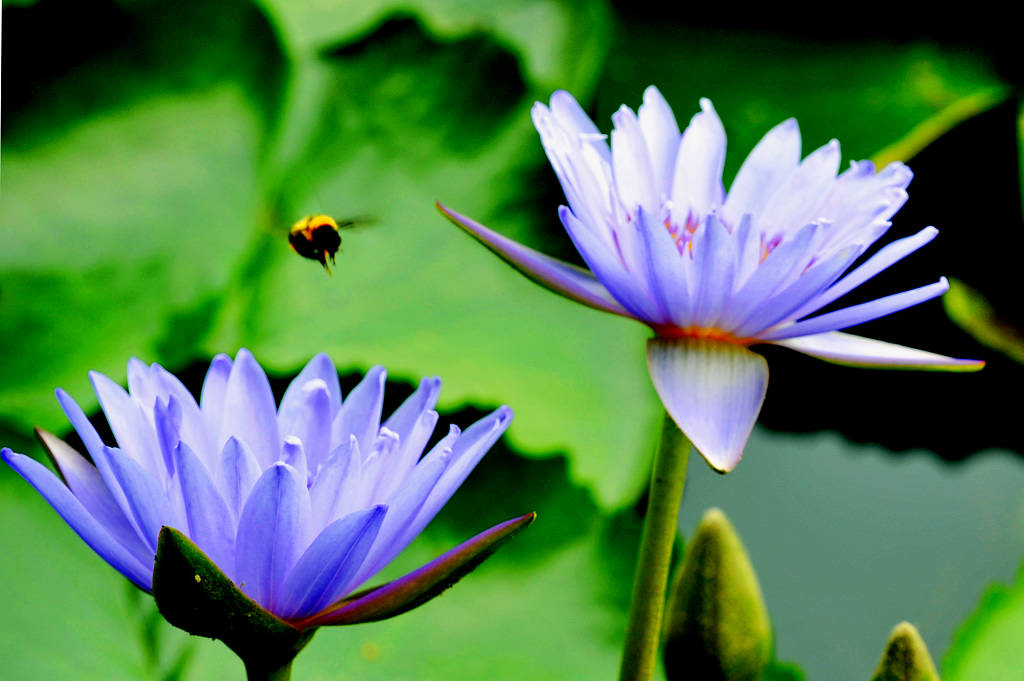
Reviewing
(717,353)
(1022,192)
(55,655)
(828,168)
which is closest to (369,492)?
(717,353)

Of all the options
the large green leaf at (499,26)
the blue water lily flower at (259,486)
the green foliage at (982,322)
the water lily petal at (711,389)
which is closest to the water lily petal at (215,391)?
the blue water lily flower at (259,486)

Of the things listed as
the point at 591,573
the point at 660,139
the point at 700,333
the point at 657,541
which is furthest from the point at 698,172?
the point at 591,573

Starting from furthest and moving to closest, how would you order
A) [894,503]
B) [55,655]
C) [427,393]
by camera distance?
[894,503]
[55,655]
[427,393]

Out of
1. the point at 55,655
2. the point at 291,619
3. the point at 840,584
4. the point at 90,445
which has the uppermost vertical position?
the point at 90,445

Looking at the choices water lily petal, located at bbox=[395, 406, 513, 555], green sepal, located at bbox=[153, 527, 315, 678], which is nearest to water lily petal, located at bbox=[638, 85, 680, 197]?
water lily petal, located at bbox=[395, 406, 513, 555]

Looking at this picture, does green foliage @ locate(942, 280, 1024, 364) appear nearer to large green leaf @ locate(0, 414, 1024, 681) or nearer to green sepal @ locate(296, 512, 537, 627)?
large green leaf @ locate(0, 414, 1024, 681)

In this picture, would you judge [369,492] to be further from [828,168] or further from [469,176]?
[469,176]

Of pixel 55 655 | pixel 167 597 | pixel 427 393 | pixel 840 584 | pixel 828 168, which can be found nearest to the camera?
pixel 167 597
